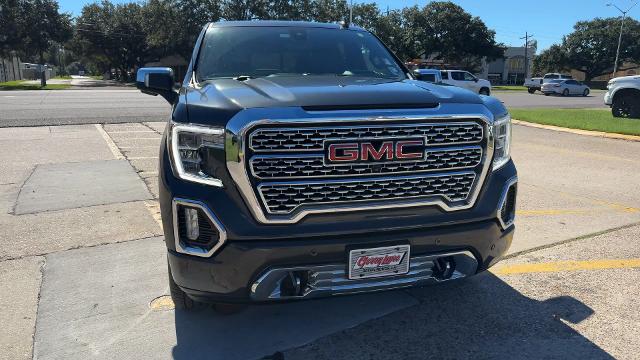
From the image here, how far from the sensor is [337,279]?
2635 millimetres

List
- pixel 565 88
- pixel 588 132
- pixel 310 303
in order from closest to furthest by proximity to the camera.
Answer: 1. pixel 310 303
2. pixel 588 132
3. pixel 565 88

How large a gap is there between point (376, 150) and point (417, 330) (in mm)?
1264

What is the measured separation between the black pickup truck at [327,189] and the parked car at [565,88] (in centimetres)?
4067

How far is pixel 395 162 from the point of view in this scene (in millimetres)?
2684

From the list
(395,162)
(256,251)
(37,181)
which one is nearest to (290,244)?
(256,251)

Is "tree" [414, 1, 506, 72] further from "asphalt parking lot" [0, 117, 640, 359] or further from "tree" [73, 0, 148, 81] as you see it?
"asphalt parking lot" [0, 117, 640, 359]

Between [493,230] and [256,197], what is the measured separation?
1.35 metres

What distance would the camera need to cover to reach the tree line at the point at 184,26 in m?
48.7

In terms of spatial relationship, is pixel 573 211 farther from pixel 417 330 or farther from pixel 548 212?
pixel 417 330

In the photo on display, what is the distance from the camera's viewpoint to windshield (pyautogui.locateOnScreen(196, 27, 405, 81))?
12.7 feet

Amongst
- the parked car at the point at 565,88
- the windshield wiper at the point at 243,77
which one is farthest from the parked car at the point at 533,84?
the windshield wiper at the point at 243,77

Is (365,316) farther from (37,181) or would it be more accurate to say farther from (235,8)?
(235,8)

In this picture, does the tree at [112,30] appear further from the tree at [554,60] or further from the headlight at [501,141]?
the headlight at [501,141]

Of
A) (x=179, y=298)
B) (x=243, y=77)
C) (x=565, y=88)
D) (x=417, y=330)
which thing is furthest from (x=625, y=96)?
(x=565, y=88)
